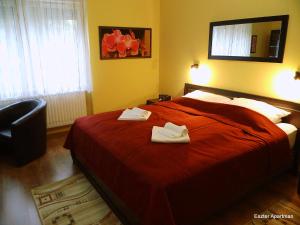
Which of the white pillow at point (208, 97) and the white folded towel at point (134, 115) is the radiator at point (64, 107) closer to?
the white folded towel at point (134, 115)

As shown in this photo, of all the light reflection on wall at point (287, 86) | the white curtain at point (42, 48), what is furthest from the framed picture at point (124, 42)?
the light reflection on wall at point (287, 86)

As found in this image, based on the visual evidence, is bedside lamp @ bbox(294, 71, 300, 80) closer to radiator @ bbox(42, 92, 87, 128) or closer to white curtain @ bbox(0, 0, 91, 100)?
white curtain @ bbox(0, 0, 91, 100)

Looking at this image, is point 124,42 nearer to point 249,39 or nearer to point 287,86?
point 249,39

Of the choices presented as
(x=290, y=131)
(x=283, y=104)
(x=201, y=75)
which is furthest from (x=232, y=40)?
(x=290, y=131)

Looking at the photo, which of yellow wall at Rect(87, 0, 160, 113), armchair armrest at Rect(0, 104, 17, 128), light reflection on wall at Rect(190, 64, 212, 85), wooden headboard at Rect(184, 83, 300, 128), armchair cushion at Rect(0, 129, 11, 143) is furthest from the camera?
yellow wall at Rect(87, 0, 160, 113)

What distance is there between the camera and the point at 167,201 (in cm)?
158

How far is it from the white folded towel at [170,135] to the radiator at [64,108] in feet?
7.01

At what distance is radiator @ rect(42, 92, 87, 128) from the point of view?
3.88 metres

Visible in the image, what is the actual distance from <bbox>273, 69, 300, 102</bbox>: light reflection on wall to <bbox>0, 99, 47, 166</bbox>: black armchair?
3.01m

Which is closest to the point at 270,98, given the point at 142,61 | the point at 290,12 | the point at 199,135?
the point at 290,12

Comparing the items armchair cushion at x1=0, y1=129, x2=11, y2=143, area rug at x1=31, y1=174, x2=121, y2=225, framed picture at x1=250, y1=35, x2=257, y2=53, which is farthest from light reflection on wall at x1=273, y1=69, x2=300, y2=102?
armchair cushion at x1=0, y1=129, x2=11, y2=143

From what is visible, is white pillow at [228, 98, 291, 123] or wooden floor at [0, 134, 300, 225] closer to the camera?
wooden floor at [0, 134, 300, 225]

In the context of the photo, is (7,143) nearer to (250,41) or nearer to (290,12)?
(250,41)

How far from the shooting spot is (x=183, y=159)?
1.88 m
